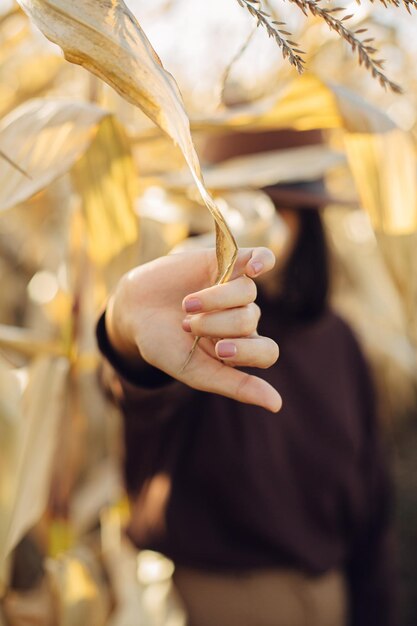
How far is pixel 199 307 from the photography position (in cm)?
31

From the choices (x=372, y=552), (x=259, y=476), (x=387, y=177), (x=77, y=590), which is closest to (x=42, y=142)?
(x=387, y=177)

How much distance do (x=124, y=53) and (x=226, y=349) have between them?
15 cm

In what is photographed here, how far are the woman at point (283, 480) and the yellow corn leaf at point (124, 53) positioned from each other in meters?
0.28

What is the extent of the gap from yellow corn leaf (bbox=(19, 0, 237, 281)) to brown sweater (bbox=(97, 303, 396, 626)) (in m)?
0.49

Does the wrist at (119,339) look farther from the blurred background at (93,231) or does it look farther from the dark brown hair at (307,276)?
the dark brown hair at (307,276)

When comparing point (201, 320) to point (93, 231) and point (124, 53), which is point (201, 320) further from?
point (93, 231)

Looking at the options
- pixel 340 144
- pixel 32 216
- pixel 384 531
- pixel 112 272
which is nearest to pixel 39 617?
pixel 112 272

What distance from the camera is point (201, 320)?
0.32 metres

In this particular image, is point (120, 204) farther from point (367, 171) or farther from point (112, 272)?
point (367, 171)

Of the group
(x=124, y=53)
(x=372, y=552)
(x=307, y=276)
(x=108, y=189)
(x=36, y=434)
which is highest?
(x=124, y=53)

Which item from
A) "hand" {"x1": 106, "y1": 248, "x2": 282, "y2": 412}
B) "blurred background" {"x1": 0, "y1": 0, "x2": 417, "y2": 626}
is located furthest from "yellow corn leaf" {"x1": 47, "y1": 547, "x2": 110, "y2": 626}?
"hand" {"x1": 106, "y1": 248, "x2": 282, "y2": 412}

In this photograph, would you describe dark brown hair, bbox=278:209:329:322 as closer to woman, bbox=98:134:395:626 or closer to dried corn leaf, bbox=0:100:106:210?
woman, bbox=98:134:395:626

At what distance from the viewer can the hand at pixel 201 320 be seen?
1.00 feet

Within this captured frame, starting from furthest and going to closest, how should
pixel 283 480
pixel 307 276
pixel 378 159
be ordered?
pixel 307 276
pixel 283 480
pixel 378 159
